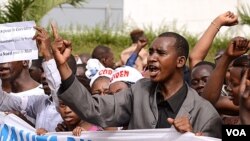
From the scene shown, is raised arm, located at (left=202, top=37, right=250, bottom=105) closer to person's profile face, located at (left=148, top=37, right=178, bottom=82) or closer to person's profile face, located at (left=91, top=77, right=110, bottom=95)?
person's profile face, located at (left=148, top=37, right=178, bottom=82)

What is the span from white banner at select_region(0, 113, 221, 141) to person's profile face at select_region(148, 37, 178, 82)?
40cm

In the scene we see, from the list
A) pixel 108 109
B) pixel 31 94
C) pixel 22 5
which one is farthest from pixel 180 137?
pixel 22 5

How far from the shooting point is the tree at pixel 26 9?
15492 millimetres

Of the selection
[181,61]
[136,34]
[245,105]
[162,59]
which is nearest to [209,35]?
[181,61]

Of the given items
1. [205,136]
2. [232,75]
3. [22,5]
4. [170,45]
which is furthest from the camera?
[22,5]

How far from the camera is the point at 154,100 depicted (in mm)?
6816

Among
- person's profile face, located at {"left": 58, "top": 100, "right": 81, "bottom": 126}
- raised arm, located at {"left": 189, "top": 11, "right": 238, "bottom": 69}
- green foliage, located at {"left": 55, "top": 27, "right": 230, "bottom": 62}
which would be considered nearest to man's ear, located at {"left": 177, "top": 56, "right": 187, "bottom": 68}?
raised arm, located at {"left": 189, "top": 11, "right": 238, "bottom": 69}

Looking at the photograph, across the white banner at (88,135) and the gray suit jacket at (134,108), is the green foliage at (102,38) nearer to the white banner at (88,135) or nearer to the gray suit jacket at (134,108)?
the white banner at (88,135)

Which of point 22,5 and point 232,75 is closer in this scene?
point 232,75

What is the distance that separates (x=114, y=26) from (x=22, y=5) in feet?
26.7

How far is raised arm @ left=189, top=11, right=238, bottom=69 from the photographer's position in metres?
7.73

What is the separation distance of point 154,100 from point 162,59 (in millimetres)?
291

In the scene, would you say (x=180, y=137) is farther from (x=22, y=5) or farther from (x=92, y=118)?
(x=22, y=5)

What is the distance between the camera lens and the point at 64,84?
21.7ft
